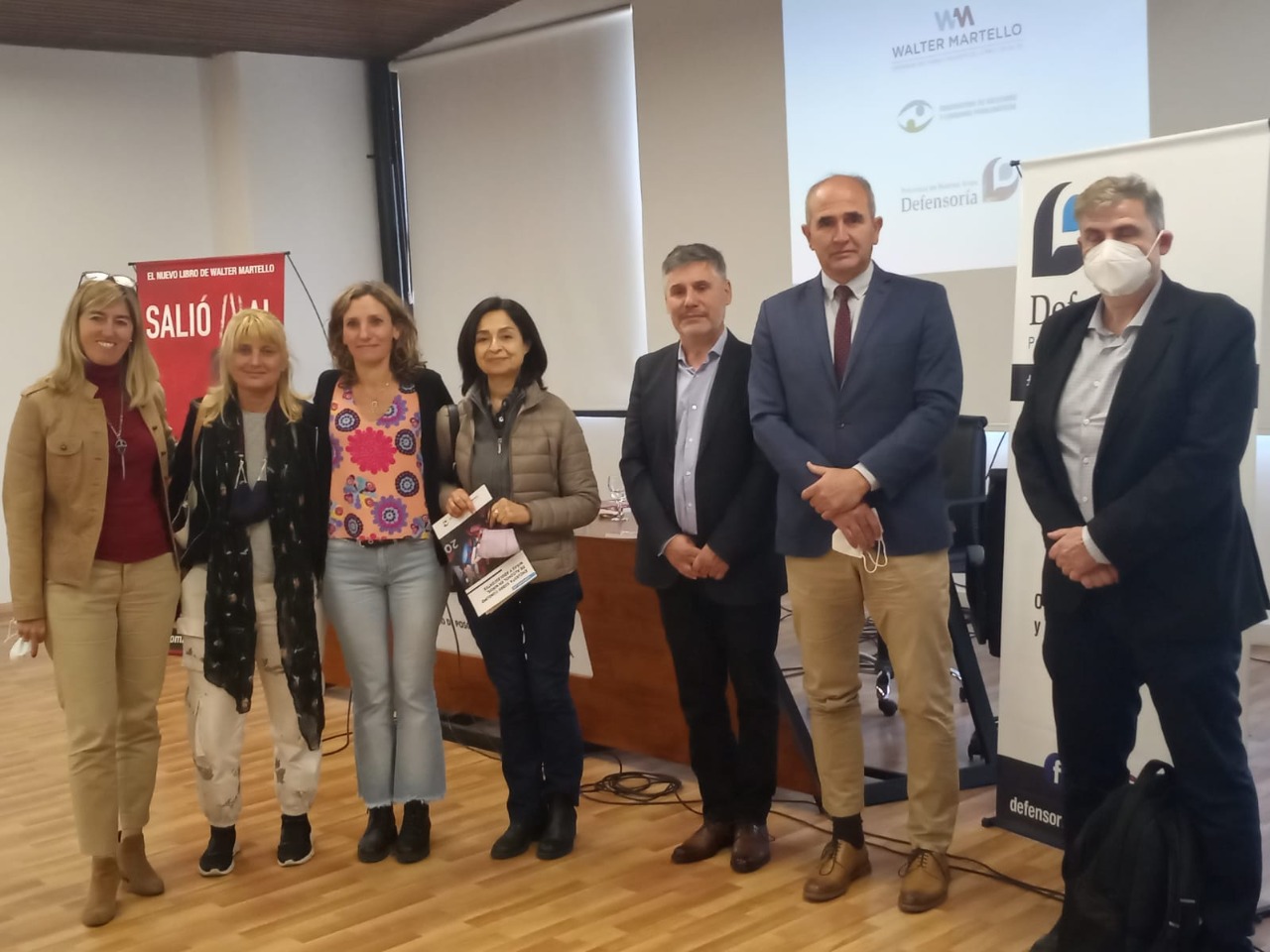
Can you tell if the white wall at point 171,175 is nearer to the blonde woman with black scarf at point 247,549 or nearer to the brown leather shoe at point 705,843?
the blonde woman with black scarf at point 247,549

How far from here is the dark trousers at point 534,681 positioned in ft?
11.3

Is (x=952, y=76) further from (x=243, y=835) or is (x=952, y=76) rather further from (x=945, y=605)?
(x=243, y=835)

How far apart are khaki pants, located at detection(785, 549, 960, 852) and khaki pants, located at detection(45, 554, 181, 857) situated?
1635 millimetres

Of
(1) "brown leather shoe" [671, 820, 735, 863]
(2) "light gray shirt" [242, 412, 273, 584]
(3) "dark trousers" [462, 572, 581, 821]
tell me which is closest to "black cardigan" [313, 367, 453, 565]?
(2) "light gray shirt" [242, 412, 273, 584]

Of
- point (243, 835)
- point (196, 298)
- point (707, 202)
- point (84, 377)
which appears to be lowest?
point (243, 835)

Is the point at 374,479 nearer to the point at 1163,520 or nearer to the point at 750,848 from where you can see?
the point at 750,848

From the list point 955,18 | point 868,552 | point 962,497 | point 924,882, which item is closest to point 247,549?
point 868,552

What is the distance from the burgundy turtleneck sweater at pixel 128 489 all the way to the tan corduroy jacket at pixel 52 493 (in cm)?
4

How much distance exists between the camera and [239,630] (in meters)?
3.35

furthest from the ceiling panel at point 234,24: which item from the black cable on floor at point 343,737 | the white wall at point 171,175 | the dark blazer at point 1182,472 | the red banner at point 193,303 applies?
the dark blazer at point 1182,472

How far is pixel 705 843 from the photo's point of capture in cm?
343

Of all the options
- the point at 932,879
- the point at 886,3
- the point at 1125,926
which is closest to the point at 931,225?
the point at 886,3

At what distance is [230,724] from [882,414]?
192cm

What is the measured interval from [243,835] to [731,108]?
15.2 ft
